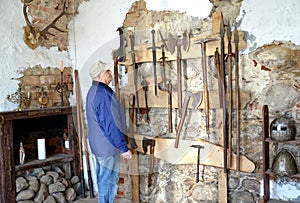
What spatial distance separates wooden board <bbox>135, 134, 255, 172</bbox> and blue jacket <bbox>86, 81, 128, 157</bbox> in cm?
45

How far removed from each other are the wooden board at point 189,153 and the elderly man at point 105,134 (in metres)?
0.43

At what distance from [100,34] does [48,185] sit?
65.2 inches

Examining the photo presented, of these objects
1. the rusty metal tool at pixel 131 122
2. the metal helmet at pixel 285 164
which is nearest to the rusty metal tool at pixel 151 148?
the rusty metal tool at pixel 131 122

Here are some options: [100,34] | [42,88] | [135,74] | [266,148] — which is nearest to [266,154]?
[266,148]

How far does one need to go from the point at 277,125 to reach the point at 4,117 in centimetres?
236

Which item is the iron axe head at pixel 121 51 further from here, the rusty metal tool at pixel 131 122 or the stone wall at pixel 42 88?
the stone wall at pixel 42 88

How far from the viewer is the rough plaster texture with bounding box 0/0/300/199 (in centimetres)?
247

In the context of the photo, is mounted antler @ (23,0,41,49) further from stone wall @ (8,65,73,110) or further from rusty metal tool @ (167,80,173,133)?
rusty metal tool @ (167,80,173,133)

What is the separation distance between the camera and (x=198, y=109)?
2.89 m

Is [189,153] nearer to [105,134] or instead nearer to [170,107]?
[170,107]

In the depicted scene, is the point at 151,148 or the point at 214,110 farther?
the point at 151,148

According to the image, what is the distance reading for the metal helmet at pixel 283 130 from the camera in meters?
2.29

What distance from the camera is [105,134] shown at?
278 centimetres

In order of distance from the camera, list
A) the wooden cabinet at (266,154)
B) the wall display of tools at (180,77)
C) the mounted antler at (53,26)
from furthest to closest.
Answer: the mounted antler at (53,26), the wall display of tools at (180,77), the wooden cabinet at (266,154)
